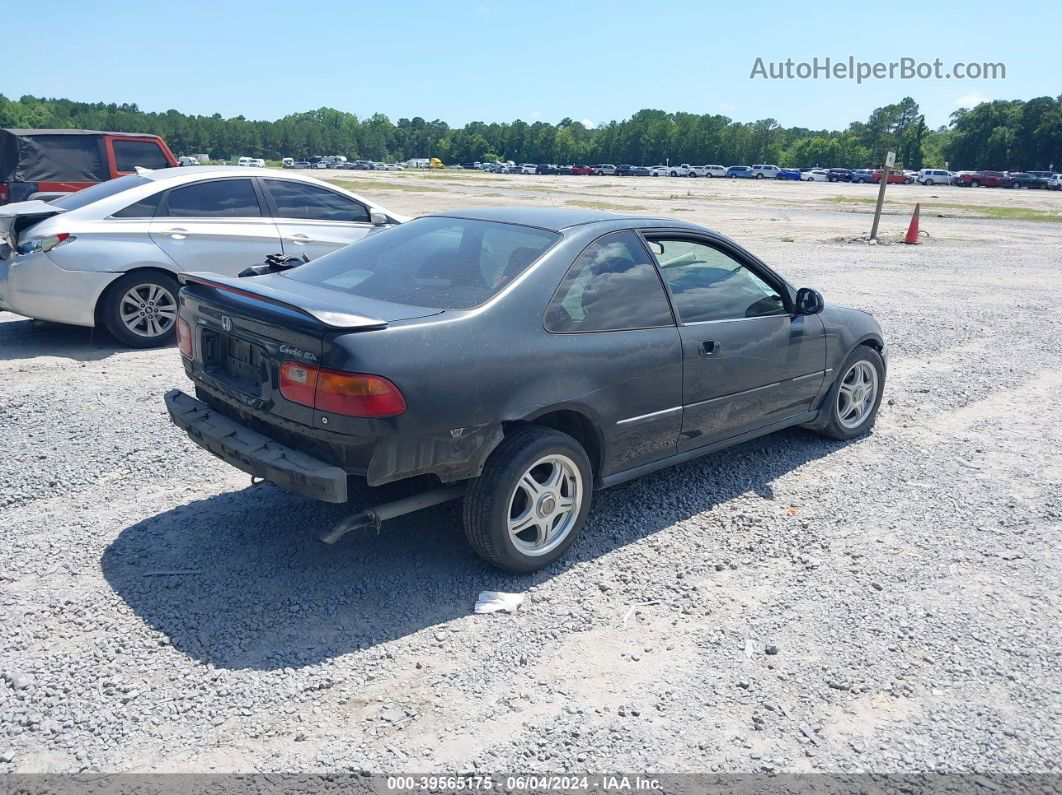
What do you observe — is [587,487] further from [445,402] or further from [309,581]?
[309,581]

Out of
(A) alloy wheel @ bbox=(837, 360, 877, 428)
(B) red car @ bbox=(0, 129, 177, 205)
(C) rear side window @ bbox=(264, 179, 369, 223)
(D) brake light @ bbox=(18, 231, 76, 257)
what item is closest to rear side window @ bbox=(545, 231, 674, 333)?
(A) alloy wheel @ bbox=(837, 360, 877, 428)

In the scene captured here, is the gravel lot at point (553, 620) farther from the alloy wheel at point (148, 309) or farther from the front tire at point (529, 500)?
the alloy wheel at point (148, 309)

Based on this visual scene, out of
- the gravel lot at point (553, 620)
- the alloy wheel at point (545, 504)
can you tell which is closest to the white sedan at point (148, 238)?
the gravel lot at point (553, 620)

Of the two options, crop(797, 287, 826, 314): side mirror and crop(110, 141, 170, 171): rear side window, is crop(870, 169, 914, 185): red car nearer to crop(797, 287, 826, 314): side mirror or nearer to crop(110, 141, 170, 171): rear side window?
crop(110, 141, 170, 171): rear side window

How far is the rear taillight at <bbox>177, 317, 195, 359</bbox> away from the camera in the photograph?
4.31m

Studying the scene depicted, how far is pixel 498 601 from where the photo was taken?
3.79 meters

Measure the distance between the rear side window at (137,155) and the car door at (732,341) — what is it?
987cm

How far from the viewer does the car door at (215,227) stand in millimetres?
7852

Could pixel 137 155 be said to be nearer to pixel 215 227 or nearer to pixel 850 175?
pixel 215 227

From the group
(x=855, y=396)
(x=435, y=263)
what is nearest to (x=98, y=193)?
(x=435, y=263)

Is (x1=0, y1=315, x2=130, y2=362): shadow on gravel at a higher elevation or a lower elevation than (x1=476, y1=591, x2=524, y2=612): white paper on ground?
higher

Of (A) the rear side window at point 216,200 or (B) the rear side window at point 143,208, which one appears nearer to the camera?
(B) the rear side window at point 143,208

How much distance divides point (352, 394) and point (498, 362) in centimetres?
68

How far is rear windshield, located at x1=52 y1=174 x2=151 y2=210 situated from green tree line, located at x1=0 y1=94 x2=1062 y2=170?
8855cm
